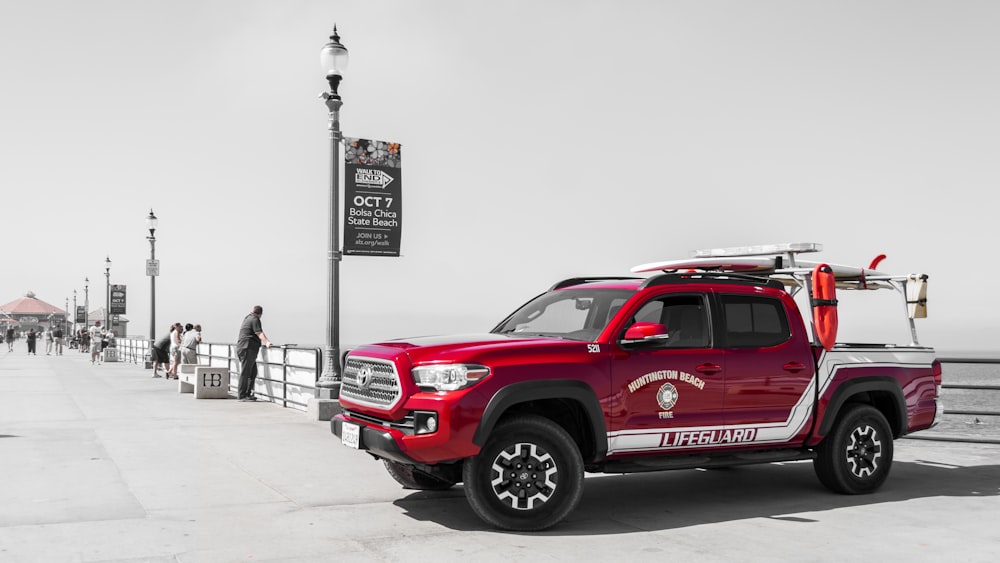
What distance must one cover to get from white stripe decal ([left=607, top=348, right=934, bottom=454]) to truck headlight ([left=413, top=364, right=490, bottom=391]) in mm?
1205

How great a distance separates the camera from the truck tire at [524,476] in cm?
667

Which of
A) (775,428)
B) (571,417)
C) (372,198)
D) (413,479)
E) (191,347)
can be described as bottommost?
(413,479)

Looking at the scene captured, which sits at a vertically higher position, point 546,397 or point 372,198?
point 372,198

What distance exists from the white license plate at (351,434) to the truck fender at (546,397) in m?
1.15

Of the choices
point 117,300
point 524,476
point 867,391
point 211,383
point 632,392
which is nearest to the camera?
point 524,476

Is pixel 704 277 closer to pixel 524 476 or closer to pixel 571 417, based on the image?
pixel 571 417

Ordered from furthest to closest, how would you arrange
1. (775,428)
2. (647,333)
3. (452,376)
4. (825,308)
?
(825,308), (775,428), (647,333), (452,376)

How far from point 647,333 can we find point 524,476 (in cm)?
142

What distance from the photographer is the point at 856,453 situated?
Result: 27.8ft

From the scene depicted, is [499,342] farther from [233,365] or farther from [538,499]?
[233,365]

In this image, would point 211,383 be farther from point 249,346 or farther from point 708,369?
point 708,369

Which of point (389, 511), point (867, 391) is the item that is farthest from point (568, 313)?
point (867, 391)

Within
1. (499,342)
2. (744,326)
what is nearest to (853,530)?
(744,326)

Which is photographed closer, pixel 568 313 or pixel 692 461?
pixel 692 461
